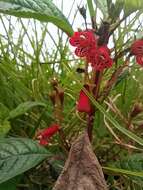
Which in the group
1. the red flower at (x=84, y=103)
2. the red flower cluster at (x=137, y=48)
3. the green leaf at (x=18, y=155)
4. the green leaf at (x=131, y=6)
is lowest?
the green leaf at (x=18, y=155)

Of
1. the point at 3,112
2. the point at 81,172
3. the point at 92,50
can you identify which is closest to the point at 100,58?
the point at 92,50

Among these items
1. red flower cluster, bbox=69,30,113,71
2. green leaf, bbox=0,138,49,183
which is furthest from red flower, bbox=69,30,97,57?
green leaf, bbox=0,138,49,183

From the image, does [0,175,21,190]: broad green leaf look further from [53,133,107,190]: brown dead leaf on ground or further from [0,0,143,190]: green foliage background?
[53,133,107,190]: brown dead leaf on ground

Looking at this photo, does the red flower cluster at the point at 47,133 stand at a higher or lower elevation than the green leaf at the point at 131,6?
lower

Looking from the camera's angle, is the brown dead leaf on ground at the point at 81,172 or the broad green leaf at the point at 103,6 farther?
the broad green leaf at the point at 103,6

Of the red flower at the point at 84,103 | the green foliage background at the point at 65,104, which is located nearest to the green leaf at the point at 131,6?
the green foliage background at the point at 65,104

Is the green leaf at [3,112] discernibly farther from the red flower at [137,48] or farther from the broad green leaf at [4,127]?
the red flower at [137,48]

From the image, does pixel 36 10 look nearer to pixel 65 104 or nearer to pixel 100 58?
pixel 100 58
